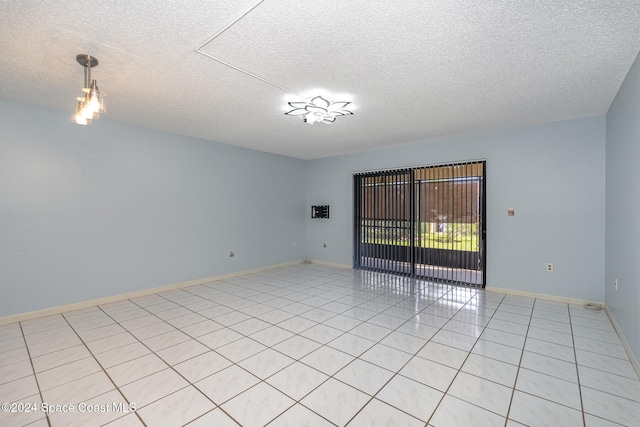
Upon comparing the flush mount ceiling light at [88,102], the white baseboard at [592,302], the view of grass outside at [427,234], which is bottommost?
the white baseboard at [592,302]

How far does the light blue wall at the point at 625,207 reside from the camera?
8.05 feet

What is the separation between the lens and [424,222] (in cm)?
564

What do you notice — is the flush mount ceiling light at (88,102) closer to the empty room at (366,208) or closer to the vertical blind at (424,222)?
the empty room at (366,208)

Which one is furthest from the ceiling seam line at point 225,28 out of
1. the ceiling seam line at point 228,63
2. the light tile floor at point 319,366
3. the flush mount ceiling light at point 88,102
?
the light tile floor at point 319,366

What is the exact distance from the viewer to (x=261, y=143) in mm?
5648

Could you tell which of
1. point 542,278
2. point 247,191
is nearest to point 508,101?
point 542,278

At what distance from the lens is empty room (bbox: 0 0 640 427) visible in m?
1.99

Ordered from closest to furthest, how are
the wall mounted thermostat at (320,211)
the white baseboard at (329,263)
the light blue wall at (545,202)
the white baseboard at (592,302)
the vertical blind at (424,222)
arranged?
the white baseboard at (592,302) → the light blue wall at (545,202) → the vertical blind at (424,222) → the white baseboard at (329,263) → the wall mounted thermostat at (320,211)

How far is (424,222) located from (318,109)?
10.9 ft

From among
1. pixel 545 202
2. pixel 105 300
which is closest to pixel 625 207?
pixel 545 202

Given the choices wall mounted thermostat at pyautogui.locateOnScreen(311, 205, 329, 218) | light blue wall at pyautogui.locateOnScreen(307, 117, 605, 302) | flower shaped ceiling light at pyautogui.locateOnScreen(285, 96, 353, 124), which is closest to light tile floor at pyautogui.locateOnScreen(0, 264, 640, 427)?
light blue wall at pyautogui.locateOnScreen(307, 117, 605, 302)

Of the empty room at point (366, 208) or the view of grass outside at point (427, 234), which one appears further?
the view of grass outside at point (427, 234)

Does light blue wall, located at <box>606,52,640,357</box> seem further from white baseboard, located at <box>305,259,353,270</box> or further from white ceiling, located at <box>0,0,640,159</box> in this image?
white baseboard, located at <box>305,259,353,270</box>

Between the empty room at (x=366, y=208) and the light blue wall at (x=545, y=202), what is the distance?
0.03 m
